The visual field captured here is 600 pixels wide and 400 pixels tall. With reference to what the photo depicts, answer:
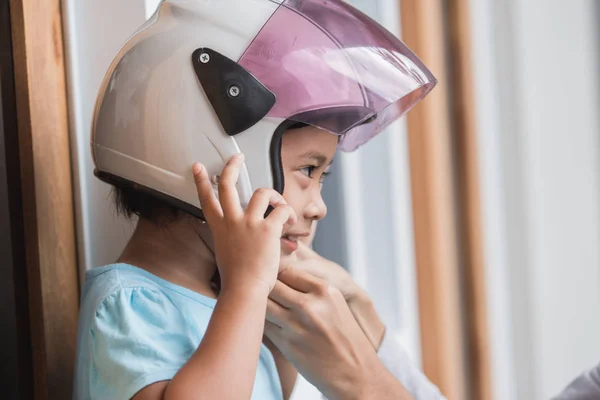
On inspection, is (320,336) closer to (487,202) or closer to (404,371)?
(404,371)

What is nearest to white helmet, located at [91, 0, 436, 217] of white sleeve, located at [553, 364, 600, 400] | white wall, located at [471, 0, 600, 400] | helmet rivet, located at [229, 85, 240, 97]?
helmet rivet, located at [229, 85, 240, 97]

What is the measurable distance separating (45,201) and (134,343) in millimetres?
278

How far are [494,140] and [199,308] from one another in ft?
3.16

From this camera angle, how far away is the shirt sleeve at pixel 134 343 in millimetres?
524

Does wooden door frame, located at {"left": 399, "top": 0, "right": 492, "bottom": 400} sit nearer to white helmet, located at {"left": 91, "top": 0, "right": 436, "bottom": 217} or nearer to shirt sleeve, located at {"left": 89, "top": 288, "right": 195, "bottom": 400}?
white helmet, located at {"left": 91, "top": 0, "right": 436, "bottom": 217}

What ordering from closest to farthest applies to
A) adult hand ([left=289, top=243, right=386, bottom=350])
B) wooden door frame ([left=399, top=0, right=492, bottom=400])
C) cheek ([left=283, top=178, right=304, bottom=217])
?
cheek ([left=283, top=178, right=304, bottom=217]) < adult hand ([left=289, top=243, right=386, bottom=350]) < wooden door frame ([left=399, top=0, right=492, bottom=400])

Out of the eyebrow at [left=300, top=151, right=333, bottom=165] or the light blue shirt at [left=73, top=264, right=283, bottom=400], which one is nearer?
the light blue shirt at [left=73, top=264, right=283, bottom=400]

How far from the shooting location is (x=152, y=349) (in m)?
0.54

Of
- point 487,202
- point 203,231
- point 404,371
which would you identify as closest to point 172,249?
point 203,231

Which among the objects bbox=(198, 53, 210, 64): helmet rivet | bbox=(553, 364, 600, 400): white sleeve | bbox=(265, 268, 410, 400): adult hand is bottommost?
bbox=(553, 364, 600, 400): white sleeve

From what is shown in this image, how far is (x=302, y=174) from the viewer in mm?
645

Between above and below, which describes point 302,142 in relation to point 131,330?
above

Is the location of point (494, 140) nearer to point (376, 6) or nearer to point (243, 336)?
point (376, 6)

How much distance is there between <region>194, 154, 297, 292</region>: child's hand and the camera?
528mm
